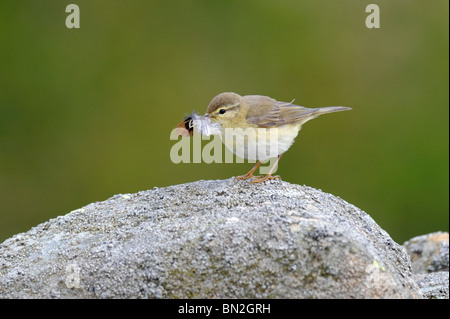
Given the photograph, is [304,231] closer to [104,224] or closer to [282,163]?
[104,224]

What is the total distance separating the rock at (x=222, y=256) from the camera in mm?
2516

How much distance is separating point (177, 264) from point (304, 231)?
56 cm

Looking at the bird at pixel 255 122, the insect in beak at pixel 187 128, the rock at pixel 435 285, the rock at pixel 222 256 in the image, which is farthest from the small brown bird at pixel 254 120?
the rock at pixel 435 285

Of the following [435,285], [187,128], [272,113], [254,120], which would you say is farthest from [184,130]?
[435,285]

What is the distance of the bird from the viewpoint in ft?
12.6

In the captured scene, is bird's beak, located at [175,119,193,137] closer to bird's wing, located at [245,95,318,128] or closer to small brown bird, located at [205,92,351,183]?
small brown bird, located at [205,92,351,183]

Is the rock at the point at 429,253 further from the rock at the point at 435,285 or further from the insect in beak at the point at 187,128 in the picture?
the insect in beak at the point at 187,128

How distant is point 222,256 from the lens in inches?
102

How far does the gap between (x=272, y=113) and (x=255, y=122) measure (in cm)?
15

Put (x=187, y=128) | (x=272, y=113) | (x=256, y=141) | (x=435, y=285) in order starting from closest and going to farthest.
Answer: (x=435, y=285) → (x=256, y=141) → (x=187, y=128) → (x=272, y=113)

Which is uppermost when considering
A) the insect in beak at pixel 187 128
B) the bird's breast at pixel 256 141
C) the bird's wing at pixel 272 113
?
the bird's wing at pixel 272 113

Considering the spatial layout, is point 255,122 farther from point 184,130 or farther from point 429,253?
point 429,253

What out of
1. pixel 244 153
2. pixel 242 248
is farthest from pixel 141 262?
pixel 244 153
